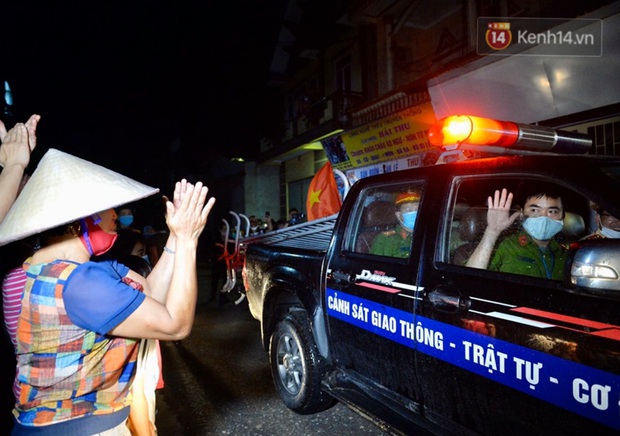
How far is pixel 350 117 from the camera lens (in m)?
12.1

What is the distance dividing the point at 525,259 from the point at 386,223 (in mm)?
1135

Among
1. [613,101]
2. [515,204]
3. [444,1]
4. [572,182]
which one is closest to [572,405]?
[572,182]

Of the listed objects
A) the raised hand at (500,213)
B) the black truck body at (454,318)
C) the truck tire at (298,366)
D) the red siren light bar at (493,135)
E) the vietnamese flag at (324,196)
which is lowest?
the truck tire at (298,366)

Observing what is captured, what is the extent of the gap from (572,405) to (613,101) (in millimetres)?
6006

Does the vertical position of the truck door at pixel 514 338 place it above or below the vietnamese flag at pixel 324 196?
below

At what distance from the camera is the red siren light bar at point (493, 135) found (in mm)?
2408

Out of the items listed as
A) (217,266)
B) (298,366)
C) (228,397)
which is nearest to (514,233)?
(298,366)

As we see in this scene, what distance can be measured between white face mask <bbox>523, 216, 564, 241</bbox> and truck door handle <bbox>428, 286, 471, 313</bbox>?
2.20 ft

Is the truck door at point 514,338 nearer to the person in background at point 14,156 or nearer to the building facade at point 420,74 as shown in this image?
the person in background at point 14,156

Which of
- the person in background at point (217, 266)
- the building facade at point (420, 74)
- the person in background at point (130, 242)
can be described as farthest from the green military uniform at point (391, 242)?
the person in background at point (217, 266)

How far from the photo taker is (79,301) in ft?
4.47

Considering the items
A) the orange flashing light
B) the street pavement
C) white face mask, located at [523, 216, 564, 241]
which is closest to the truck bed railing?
the street pavement

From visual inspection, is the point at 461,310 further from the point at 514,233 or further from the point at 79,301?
the point at 79,301

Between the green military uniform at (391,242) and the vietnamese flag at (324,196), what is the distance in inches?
59.8
